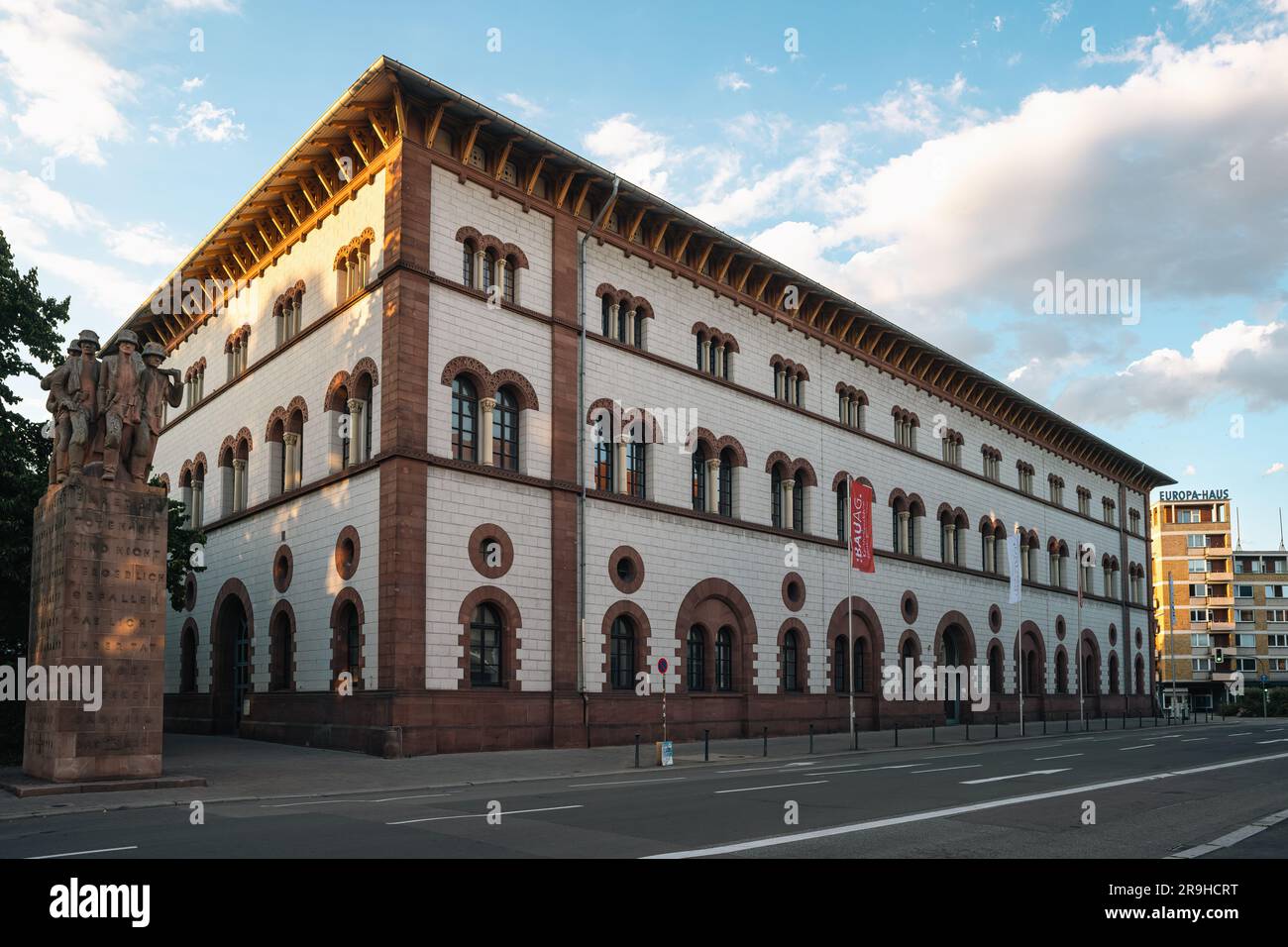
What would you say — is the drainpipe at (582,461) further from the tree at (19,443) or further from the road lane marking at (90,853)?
the road lane marking at (90,853)

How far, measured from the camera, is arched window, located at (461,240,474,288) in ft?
99.0

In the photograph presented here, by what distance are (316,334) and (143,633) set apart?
1414 cm

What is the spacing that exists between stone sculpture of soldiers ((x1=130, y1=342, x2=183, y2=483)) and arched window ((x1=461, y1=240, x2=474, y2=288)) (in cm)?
950

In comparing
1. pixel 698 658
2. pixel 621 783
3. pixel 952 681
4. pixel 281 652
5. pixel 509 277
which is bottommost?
pixel 952 681

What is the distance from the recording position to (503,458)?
30547 mm

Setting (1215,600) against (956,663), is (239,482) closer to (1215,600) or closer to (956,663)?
(956,663)

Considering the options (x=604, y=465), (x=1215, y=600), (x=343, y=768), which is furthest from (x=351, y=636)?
(x=1215, y=600)

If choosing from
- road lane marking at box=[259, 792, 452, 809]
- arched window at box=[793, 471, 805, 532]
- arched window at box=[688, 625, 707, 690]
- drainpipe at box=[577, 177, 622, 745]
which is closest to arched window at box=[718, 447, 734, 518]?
arched window at box=[793, 471, 805, 532]

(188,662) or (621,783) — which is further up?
(188,662)

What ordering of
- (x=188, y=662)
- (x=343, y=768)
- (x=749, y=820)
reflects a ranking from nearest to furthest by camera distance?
(x=749, y=820), (x=343, y=768), (x=188, y=662)

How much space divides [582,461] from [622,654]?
5.90 meters

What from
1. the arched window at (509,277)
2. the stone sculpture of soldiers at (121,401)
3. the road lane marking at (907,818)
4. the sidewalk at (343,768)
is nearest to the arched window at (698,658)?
the sidewalk at (343,768)
